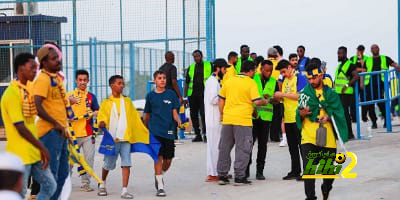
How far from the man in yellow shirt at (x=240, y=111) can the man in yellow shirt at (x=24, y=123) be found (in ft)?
14.4

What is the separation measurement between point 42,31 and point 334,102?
42.8ft

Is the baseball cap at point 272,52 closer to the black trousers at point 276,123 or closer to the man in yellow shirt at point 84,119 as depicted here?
the black trousers at point 276,123

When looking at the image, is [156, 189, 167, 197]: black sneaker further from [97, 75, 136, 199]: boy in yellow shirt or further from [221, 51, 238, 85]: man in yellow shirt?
[221, 51, 238, 85]: man in yellow shirt

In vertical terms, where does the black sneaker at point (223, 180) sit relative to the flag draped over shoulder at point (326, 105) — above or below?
below

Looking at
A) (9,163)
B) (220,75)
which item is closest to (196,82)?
(220,75)

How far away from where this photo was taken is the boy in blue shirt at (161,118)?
472 inches

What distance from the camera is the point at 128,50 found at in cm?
2183

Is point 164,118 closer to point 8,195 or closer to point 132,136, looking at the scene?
point 132,136

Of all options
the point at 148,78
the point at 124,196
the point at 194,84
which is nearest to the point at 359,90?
the point at 194,84

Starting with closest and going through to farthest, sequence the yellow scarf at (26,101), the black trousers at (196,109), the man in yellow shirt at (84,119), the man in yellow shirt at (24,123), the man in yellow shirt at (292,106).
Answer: the man in yellow shirt at (24,123)
the yellow scarf at (26,101)
the man in yellow shirt at (84,119)
the man in yellow shirt at (292,106)
the black trousers at (196,109)

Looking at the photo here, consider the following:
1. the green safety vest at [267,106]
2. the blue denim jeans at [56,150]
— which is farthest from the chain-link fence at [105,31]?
the blue denim jeans at [56,150]

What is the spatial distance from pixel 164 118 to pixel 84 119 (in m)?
1.08

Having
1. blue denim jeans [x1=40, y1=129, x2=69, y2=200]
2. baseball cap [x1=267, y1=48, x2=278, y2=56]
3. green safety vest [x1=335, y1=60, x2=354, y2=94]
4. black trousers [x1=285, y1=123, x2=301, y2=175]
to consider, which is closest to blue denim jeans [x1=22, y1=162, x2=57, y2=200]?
blue denim jeans [x1=40, y1=129, x2=69, y2=200]

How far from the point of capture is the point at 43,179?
853cm
